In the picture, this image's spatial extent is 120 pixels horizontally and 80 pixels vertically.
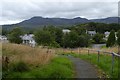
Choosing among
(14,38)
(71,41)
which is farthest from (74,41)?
(14,38)

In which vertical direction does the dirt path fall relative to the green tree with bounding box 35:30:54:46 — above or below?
below

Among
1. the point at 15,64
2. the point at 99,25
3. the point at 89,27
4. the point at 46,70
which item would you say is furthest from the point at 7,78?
the point at 89,27

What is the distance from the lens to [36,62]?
37.9 ft

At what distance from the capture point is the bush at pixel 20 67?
10133mm

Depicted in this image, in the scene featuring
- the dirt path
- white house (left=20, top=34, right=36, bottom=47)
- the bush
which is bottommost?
the dirt path

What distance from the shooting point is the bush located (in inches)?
399

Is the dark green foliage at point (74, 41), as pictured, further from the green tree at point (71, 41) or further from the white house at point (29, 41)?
the white house at point (29, 41)

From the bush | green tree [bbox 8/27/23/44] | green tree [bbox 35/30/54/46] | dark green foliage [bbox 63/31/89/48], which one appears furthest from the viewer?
dark green foliage [bbox 63/31/89/48]

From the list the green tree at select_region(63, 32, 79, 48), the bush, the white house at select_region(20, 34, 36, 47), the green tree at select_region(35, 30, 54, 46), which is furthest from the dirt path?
the green tree at select_region(63, 32, 79, 48)

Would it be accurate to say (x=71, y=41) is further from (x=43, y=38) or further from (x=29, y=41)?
(x=29, y=41)

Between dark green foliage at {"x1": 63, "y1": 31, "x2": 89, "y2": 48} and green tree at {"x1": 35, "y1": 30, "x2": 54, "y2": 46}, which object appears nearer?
green tree at {"x1": 35, "y1": 30, "x2": 54, "y2": 46}

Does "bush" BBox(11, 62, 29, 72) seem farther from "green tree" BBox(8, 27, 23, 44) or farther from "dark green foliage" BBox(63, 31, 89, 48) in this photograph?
"dark green foliage" BBox(63, 31, 89, 48)

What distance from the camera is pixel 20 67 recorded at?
10234 millimetres

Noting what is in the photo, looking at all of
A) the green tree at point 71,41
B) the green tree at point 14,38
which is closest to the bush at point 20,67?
the green tree at point 14,38
